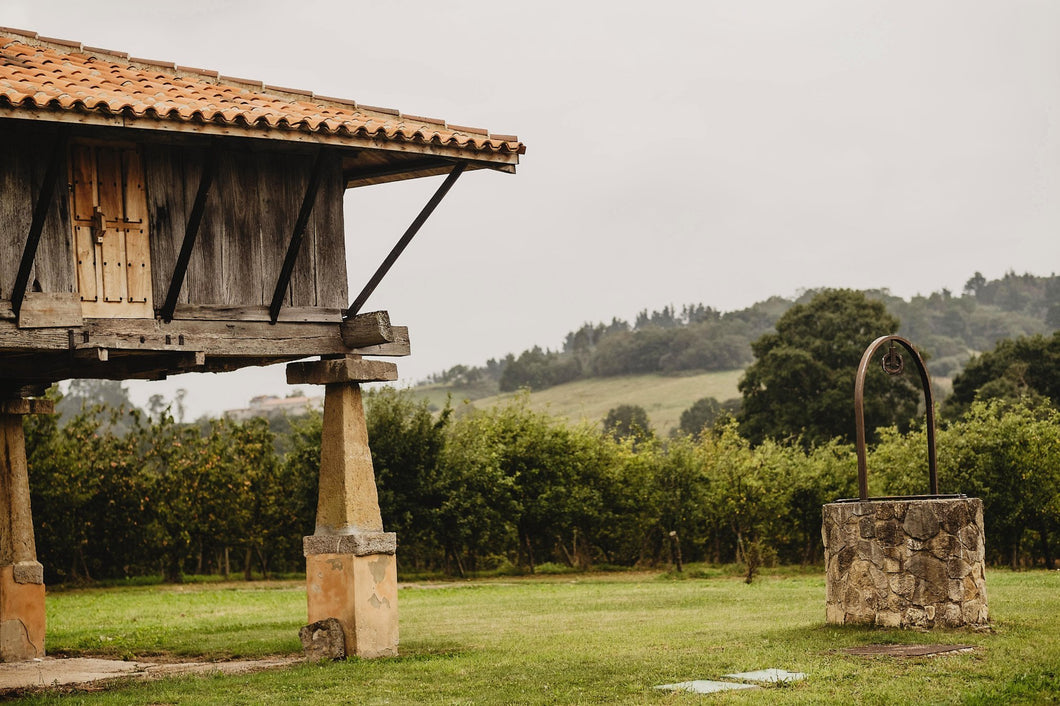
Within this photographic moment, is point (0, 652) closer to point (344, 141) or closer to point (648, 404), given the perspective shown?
point (344, 141)

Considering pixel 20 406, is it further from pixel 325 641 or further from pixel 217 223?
pixel 325 641

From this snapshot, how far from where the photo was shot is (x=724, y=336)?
96625mm

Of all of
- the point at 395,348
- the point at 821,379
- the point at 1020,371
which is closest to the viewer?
the point at 395,348

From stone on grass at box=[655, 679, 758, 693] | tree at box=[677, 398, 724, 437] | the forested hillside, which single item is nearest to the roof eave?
stone on grass at box=[655, 679, 758, 693]

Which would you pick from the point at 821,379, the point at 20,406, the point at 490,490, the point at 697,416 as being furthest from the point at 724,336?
the point at 20,406

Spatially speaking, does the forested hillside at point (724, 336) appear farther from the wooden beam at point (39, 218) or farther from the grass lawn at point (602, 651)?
the wooden beam at point (39, 218)

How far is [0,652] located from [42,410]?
9.57 ft

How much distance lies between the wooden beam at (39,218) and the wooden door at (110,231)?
1.65ft

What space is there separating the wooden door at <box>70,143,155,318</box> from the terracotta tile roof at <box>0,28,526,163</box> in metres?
0.68

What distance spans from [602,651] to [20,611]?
7250 mm

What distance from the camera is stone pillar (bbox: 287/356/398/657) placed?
11.7 m

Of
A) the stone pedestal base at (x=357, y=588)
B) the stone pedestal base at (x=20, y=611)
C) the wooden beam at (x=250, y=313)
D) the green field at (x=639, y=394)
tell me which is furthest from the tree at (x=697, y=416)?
the wooden beam at (x=250, y=313)

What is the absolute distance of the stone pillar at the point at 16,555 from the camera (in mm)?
13867

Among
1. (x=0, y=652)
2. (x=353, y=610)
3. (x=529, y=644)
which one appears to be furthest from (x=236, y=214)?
(x=0, y=652)
